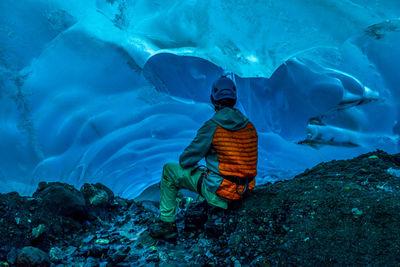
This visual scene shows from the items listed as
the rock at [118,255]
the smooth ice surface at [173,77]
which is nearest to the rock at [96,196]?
the smooth ice surface at [173,77]

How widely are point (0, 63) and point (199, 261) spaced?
2.55 meters

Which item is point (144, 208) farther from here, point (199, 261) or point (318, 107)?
point (318, 107)

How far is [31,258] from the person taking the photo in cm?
172

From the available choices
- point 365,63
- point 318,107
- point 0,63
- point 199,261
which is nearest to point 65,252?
point 199,261

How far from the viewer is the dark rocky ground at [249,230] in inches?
61.6

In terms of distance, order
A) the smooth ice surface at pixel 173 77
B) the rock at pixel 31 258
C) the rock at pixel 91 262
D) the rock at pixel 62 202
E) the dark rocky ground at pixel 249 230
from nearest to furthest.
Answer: the dark rocky ground at pixel 249 230 → the rock at pixel 31 258 → the rock at pixel 91 262 → the rock at pixel 62 202 → the smooth ice surface at pixel 173 77

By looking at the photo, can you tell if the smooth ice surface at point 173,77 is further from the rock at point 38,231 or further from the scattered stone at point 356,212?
the scattered stone at point 356,212

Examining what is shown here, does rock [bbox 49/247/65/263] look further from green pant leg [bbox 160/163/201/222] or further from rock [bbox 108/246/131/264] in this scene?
green pant leg [bbox 160/163/201/222]

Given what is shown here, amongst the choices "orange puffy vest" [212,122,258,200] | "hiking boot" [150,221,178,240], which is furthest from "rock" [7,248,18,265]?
"orange puffy vest" [212,122,258,200]

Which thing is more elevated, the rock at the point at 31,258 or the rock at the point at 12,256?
the rock at the point at 12,256

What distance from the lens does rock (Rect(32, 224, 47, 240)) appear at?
2.12 meters

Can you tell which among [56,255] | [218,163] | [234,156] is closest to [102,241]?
[56,255]

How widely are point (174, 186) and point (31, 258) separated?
1037 mm

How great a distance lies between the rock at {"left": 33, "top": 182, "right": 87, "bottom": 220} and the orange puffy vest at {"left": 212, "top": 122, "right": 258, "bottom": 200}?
4.96 feet
